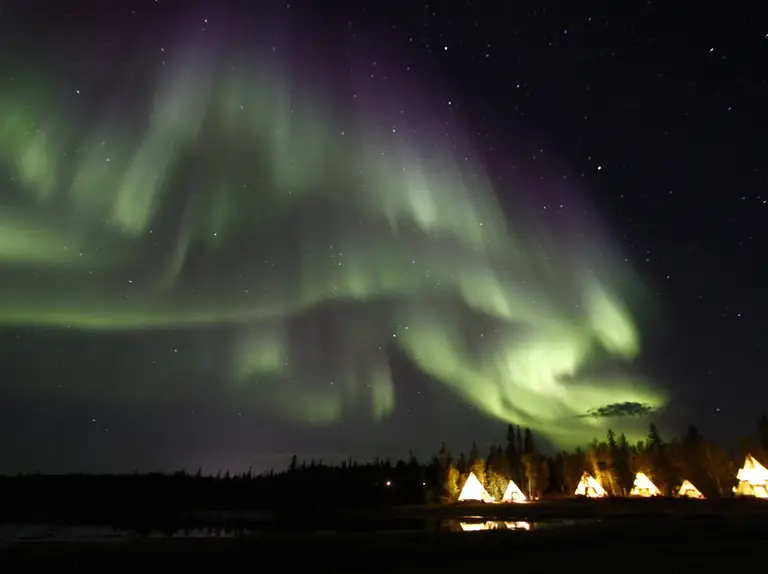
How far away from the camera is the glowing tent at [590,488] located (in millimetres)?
76812

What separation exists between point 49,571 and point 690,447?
8849 centimetres

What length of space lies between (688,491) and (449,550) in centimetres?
6228

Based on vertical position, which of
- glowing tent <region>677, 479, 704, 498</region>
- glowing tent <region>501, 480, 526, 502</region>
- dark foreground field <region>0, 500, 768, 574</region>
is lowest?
dark foreground field <region>0, 500, 768, 574</region>

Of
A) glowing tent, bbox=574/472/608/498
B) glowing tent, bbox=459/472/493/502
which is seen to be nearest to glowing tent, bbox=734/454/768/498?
glowing tent, bbox=574/472/608/498

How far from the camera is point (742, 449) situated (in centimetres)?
9069

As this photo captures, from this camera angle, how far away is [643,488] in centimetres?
7450

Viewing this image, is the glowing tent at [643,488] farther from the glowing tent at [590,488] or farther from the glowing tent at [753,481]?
the glowing tent at [753,481]

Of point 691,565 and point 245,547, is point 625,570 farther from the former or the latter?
point 245,547

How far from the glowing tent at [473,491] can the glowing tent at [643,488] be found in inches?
806

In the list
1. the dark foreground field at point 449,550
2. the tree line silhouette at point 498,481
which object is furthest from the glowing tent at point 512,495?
the dark foreground field at point 449,550

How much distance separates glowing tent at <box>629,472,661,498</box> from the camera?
74.4 meters

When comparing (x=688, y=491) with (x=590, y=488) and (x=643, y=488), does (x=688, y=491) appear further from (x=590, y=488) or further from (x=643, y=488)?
(x=590, y=488)

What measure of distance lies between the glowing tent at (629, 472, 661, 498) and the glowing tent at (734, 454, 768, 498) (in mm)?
10416

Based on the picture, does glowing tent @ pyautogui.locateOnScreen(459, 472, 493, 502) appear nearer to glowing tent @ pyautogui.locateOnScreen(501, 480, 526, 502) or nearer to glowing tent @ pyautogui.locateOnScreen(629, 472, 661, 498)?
glowing tent @ pyautogui.locateOnScreen(501, 480, 526, 502)
